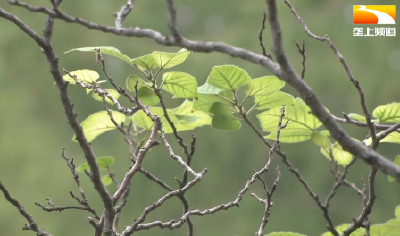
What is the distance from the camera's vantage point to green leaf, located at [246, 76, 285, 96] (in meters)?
0.48

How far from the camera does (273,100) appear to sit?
52 cm

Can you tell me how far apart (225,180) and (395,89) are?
0.78m

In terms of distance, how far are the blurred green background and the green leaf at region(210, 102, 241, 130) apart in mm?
998

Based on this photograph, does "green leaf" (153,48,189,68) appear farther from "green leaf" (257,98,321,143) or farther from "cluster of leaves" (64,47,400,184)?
"green leaf" (257,98,321,143)

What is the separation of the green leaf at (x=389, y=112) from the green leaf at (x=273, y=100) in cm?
10

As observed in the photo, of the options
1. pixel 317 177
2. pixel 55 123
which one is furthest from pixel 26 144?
pixel 317 177

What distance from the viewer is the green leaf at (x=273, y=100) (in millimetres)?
507

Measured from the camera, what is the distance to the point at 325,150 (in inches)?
21.2

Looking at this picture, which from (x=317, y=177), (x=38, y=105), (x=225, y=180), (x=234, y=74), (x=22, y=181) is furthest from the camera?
(x=38, y=105)

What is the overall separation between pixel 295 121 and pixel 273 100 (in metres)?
0.04

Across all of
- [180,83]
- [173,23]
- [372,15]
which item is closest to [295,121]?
[180,83]

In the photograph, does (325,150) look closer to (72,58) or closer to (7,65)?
(72,58)

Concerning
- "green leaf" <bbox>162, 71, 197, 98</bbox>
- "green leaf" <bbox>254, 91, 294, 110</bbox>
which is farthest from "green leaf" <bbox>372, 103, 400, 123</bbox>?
"green leaf" <bbox>162, 71, 197, 98</bbox>

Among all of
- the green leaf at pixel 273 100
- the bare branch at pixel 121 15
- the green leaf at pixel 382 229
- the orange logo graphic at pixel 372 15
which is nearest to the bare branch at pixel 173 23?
the bare branch at pixel 121 15
